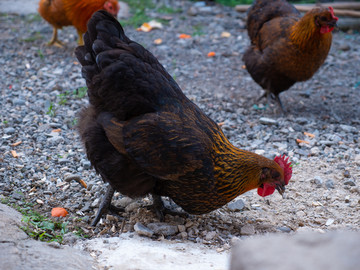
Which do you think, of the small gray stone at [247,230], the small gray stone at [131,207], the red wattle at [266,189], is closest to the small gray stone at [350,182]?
the red wattle at [266,189]

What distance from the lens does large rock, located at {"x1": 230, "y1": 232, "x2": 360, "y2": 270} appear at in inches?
58.2

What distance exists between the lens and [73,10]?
750cm

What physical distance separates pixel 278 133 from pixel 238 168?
2450 millimetres

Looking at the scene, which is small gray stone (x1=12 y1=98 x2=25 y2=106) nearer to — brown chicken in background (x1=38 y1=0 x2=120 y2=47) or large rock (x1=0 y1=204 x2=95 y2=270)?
brown chicken in background (x1=38 y1=0 x2=120 y2=47)

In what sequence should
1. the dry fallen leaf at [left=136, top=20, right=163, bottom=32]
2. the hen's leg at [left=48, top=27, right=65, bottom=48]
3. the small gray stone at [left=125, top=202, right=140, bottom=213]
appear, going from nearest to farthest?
the small gray stone at [left=125, top=202, right=140, bottom=213] → the hen's leg at [left=48, top=27, right=65, bottom=48] → the dry fallen leaf at [left=136, top=20, right=163, bottom=32]

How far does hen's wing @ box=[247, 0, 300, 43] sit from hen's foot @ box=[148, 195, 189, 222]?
379 centimetres

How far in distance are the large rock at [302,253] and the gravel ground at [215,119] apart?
1.91 m

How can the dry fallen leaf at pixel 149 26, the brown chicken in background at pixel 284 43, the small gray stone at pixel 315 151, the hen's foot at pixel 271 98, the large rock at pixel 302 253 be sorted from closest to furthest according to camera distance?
the large rock at pixel 302 253 → the small gray stone at pixel 315 151 → the brown chicken in background at pixel 284 43 → the hen's foot at pixel 271 98 → the dry fallen leaf at pixel 149 26

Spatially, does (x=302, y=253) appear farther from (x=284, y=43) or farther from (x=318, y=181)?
(x=284, y=43)

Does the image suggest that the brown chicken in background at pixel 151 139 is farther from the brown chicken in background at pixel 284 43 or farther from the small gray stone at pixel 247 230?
the brown chicken in background at pixel 284 43

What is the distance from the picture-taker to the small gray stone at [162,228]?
12.0 ft

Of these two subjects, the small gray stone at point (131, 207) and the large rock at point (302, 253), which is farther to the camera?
the small gray stone at point (131, 207)

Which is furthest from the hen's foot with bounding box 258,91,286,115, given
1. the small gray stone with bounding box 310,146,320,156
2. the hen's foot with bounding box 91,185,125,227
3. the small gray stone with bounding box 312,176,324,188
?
the hen's foot with bounding box 91,185,125,227

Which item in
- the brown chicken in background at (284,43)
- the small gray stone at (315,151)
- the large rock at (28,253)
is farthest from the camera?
the brown chicken in background at (284,43)
